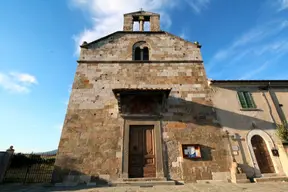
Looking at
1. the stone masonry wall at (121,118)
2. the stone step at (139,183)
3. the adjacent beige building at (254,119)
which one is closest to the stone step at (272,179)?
the adjacent beige building at (254,119)

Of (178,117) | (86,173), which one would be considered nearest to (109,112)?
(86,173)

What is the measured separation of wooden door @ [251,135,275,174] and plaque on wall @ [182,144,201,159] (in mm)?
2779

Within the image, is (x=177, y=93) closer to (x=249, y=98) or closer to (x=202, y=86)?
(x=202, y=86)

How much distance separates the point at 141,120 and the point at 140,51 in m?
4.78

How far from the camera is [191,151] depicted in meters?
7.20

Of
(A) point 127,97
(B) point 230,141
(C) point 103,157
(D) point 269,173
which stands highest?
(A) point 127,97

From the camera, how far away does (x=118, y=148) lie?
7137 mm

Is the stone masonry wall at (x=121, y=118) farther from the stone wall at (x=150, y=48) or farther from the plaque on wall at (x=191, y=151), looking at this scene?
A: the plaque on wall at (x=191, y=151)

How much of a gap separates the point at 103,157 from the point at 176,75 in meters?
5.76

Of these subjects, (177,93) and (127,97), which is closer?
(127,97)

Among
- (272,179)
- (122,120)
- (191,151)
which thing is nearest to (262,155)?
(272,179)

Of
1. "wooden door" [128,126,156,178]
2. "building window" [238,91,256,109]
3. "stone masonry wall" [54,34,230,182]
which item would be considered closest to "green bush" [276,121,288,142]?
"building window" [238,91,256,109]

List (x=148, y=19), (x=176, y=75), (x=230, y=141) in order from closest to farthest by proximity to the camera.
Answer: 1. (x=230, y=141)
2. (x=176, y=75)
3. (x=148, y=19)

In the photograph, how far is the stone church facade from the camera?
6.84 m
